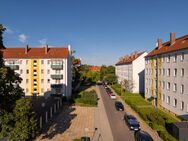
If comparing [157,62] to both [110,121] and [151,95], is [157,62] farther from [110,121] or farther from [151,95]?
[110,121]

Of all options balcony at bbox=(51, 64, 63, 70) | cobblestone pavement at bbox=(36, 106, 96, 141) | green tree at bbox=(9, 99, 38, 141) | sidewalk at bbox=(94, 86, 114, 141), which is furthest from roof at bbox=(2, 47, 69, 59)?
green tree at bbox=(9, 99, 38, 141)

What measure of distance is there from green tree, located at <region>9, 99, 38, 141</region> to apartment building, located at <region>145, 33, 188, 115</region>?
905 inches

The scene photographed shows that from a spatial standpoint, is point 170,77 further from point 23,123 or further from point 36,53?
point 36,53

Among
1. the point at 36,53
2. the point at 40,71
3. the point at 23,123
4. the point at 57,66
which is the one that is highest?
the point at 36,53

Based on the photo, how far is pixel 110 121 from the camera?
34.4m

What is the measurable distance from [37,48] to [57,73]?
9690 millimetres

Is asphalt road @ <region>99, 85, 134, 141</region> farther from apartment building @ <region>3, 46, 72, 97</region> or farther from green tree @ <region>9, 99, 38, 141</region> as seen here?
apartment building @ <region>3, 46, 72, 97</region>

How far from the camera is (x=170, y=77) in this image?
39844 mm

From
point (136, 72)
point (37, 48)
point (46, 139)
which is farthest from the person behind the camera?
point (136, 72)

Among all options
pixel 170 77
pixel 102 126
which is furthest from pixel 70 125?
pixel 170 77

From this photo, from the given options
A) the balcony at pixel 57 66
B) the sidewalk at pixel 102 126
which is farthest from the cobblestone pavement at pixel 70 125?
the balcony at pixel 57 66

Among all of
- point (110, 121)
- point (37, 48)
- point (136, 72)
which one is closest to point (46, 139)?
Result: point (110, 121)

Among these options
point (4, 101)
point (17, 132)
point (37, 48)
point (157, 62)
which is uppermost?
point (37, 48)

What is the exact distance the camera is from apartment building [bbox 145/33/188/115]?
1362 inches
